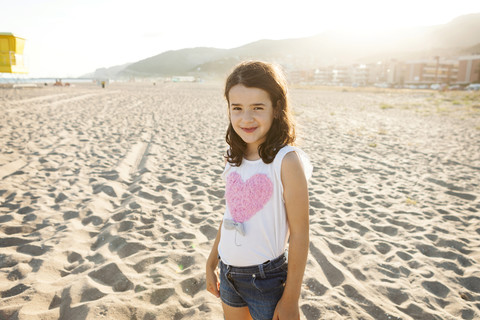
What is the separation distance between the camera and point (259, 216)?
137cm

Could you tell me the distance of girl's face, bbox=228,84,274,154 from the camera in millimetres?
1354

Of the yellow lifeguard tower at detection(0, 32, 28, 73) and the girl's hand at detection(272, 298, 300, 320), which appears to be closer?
the girl's hand at detection(272, 298, 300, 320)

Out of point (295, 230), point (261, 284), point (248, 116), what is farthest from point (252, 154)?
point (261, 284)

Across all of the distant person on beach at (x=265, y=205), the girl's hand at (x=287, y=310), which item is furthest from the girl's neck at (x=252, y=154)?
the girl's hand at (x=287, y=310)

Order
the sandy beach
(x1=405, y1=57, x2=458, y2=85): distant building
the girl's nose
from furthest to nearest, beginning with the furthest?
(x1=405, y1=57, x2=458, y2=85): distant building, the sandy beach, the girl's nose

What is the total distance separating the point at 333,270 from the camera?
2.85 m

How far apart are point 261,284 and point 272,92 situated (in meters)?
0.83

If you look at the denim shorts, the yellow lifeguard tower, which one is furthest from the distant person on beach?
the yellow lifeguard tower

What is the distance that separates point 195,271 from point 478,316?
7.24 feet

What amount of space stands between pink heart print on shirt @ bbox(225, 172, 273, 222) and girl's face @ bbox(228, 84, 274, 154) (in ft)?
0.60

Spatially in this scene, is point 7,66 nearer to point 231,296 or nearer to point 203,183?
point 203,183

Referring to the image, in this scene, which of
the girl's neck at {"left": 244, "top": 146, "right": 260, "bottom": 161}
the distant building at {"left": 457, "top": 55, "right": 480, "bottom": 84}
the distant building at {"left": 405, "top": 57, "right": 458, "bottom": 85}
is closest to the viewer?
the girl's neck at {"left": 244, "top": 146, "right": 260, "bottom": 161}

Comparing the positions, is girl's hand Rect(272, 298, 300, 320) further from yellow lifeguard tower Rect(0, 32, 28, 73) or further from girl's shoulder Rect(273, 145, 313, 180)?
yellow lifeguard tower Rect(0, 32, 28, 73)

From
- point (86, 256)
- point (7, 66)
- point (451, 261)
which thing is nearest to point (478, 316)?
point (451, 261)
